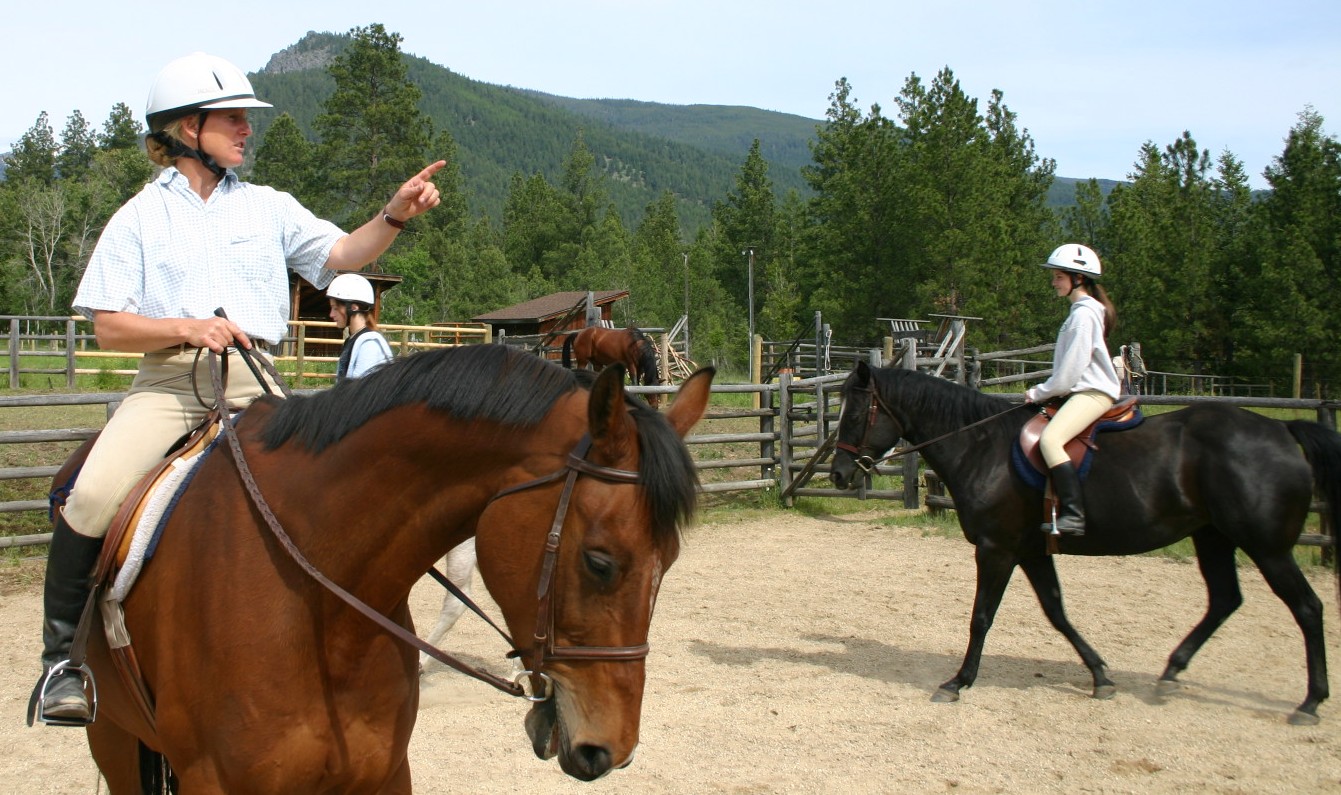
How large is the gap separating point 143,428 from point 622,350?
14723 millimetres

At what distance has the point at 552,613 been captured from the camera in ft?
6.15

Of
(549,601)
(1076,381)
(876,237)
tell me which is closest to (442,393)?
(549,601)

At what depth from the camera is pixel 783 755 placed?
14.3ft

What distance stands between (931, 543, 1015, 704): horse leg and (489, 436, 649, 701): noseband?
12.7ft

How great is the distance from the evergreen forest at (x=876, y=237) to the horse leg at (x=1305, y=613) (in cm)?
1991

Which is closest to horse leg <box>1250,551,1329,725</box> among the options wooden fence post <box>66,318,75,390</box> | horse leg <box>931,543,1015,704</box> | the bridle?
horse leg <box>931,543,1015,704</box>

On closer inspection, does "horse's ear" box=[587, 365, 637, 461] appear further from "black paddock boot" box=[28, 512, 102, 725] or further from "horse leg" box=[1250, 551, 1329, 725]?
"horse leg" box=[1250, 551, 1329, 725]

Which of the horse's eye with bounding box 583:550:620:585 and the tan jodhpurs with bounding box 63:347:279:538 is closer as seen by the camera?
the horse's eye with bounding box 583:550:620:585

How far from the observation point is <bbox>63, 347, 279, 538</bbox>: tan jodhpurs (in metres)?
2.22

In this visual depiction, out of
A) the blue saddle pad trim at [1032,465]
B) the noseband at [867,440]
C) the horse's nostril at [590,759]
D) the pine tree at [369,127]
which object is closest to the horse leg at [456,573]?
the noseband at [867,440]

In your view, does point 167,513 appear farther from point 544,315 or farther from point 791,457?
point 544,315

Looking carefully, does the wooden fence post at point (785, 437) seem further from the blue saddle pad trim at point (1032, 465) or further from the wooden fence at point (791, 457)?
the blue saddle pad trim at point (1032, 465)

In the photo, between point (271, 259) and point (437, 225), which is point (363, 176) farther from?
point (271, 259)

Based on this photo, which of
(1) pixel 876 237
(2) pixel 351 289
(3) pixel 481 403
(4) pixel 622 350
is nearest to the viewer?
(3) pixel 481 403
